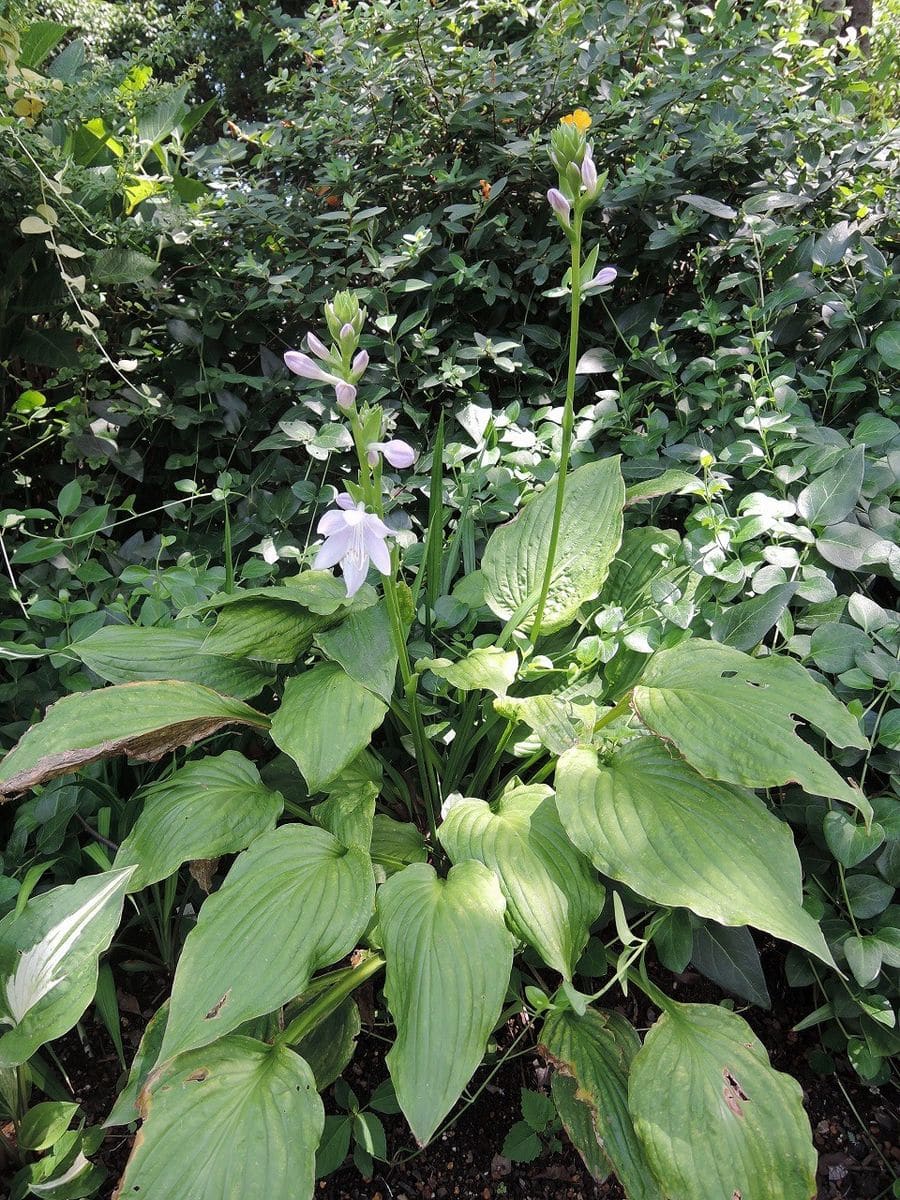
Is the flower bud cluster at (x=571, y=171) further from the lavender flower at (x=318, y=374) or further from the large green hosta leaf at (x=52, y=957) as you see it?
the large green hosta leaf at (x=52, y=957)

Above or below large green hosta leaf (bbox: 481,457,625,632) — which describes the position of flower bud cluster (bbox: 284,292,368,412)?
above

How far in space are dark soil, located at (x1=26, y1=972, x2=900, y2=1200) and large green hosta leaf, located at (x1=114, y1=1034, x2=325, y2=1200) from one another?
0.37 metres

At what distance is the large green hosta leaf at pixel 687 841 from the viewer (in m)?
1.04

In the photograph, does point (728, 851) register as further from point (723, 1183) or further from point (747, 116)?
point (747, 116)

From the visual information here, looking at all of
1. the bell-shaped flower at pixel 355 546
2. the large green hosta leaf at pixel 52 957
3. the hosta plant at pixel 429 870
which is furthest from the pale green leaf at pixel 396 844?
the bell-shaped flower at pixel 355 546

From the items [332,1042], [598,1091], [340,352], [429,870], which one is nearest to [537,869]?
[429,870]

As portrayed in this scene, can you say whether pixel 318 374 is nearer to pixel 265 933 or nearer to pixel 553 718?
pixel 553 718

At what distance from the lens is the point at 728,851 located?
3.66ft

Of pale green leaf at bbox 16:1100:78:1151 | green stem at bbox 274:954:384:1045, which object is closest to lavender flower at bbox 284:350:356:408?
green stem at bbox 274:954:384:1045

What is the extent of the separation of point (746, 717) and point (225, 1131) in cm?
88

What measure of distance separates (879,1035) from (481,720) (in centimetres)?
88

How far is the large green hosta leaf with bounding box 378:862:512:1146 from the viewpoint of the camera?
96cm

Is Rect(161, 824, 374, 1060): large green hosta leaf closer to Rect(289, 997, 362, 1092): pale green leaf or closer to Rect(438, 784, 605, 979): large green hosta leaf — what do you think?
Rect(438, 784, 605, 979): large green hosta leaf

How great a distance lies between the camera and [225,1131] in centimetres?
98
